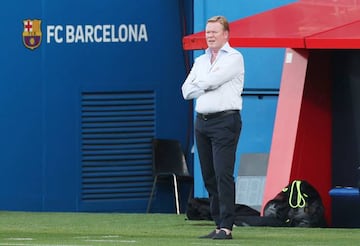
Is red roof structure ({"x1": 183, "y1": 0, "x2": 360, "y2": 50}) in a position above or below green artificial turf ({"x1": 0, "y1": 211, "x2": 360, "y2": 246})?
above

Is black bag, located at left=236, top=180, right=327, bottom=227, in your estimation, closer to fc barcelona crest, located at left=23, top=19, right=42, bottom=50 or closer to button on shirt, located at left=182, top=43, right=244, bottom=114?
button on shirt, located at left=182, top=43, right=244, bottom=114

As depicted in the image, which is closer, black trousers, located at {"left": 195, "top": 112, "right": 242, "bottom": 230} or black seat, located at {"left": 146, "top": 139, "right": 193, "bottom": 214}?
black trousers, located at {"left": 195, "top": 112, "right": 242, "bottom": 230}

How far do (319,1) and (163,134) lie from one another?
3659 millimetres

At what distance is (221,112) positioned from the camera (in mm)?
11617

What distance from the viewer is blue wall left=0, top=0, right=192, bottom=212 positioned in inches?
690

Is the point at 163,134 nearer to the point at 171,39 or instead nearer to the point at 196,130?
the point at 171,39

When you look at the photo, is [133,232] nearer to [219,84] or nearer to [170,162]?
[219,84]

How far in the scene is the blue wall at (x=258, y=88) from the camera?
16.5 meters

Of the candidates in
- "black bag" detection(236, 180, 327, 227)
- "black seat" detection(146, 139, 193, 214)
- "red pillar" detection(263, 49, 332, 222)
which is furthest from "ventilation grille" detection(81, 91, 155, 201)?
"black bag" detection(236, 180, 327, 227)

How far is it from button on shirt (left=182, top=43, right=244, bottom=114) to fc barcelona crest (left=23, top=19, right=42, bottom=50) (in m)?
6.10

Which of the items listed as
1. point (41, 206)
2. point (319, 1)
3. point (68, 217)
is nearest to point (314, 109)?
point (319, 1)

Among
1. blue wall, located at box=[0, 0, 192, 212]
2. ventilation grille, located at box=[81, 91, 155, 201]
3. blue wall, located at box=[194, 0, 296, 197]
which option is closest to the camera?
blue wall, located at box=[194, 0, 296, 197]

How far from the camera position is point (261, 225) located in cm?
1409

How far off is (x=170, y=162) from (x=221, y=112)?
6443mm
